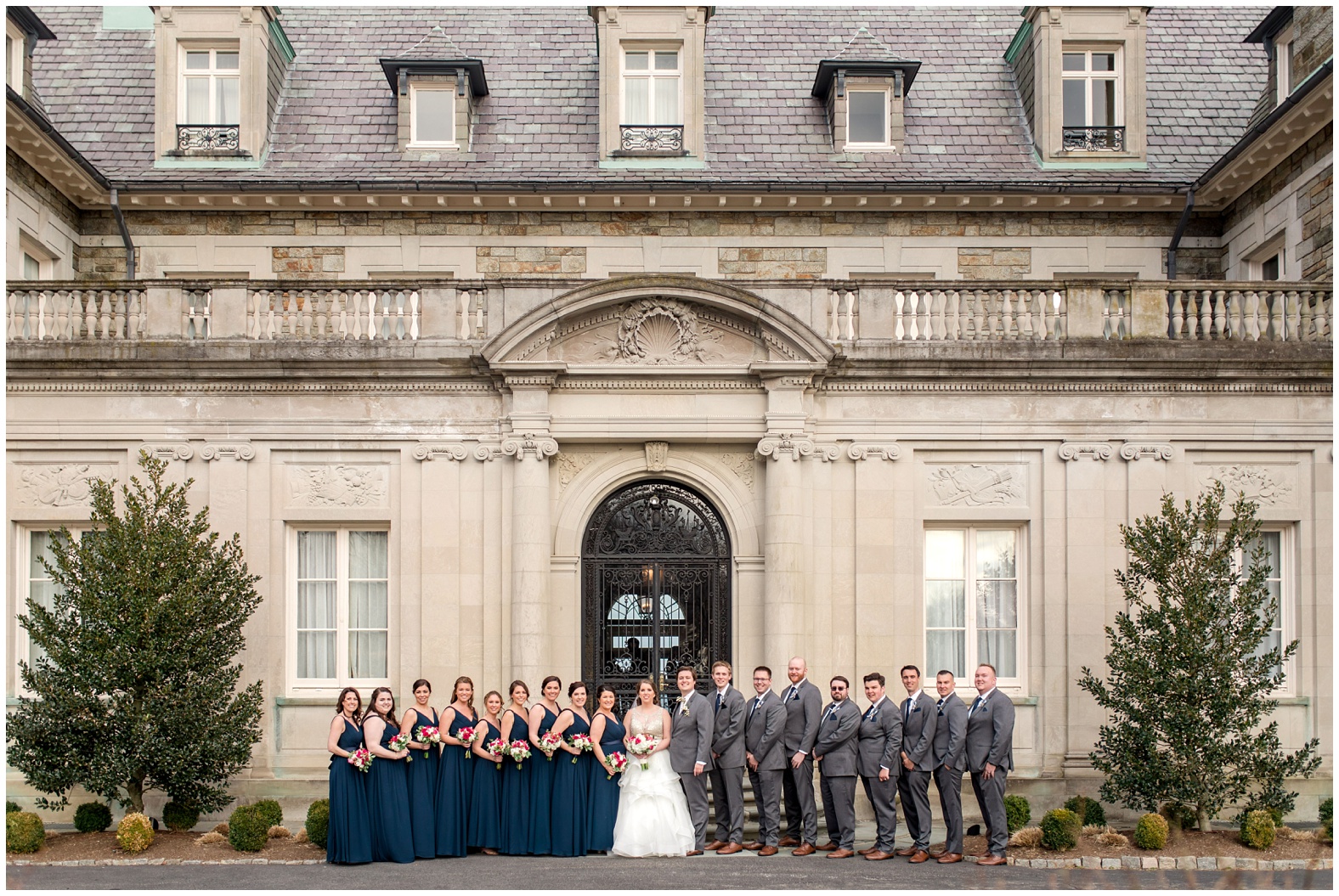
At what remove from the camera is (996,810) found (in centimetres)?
1262

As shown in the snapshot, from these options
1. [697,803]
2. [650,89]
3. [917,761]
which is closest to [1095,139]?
[650,89]

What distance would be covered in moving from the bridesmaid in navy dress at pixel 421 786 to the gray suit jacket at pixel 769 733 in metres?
3.13

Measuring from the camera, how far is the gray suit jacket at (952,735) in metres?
12.6

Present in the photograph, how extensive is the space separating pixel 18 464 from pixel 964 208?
1328 centimetres

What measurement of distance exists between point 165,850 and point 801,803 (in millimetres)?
6354

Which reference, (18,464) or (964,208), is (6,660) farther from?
(964,208)

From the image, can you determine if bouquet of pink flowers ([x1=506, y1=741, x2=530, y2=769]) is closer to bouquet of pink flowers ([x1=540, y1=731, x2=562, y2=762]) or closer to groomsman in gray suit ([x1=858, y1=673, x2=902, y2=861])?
bouquet of pink flowers ([x1=540, y1=731, x2=562, y2=762])

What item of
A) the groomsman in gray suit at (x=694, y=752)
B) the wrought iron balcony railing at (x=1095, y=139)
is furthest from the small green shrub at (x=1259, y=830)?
the wrought iron balcony railing at (x=1095, y=139)

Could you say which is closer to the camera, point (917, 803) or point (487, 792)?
point (487, 792)

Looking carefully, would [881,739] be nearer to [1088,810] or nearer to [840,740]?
[840,740]

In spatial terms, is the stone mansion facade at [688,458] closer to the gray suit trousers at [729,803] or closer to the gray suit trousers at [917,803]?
the gray suit trousers at [729,803]

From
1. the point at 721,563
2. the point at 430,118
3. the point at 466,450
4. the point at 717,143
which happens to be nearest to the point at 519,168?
the point at 430,118

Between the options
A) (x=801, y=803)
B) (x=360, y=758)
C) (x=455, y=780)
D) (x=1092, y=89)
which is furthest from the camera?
(x=1092, y=89)

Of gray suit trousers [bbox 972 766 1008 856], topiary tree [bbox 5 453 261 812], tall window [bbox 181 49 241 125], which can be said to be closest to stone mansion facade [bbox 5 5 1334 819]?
topiary tree [bbox 5 453 261 812]
